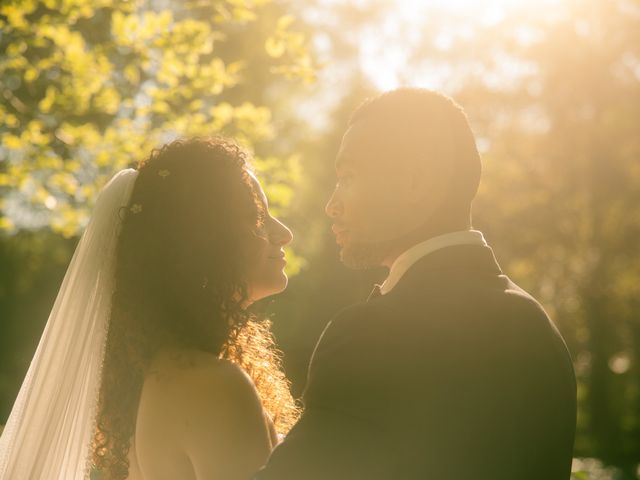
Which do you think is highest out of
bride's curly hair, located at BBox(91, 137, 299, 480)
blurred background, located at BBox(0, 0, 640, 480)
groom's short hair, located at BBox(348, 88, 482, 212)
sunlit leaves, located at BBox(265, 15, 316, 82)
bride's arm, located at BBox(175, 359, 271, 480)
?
blurred background, located at BBox(0, 0, 640, 480)

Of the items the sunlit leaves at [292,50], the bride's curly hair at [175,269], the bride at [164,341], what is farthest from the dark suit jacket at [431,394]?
the sunlit leaves at [292,50]

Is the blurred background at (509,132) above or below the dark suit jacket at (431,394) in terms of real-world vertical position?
above

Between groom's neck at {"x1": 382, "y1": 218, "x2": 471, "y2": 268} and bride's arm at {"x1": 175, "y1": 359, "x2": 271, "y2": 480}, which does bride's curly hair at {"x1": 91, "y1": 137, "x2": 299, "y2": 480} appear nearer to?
bride's arm at {"x1": 175, "y1": 359, "x2": 271, "y2": 480}

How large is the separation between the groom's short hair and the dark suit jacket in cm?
52

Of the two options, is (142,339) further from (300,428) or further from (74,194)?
(74,194)

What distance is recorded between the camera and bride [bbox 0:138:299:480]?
3463mm

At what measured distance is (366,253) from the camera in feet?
10.6

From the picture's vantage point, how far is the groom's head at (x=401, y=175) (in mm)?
3162

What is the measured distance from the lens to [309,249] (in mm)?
23250

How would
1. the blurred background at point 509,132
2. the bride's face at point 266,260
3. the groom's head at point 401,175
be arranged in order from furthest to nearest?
the blurred background at point 509,132
the bride's face at point 266,260
the groom's head at point 401,175

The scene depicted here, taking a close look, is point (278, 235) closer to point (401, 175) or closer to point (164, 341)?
point (164, 341)

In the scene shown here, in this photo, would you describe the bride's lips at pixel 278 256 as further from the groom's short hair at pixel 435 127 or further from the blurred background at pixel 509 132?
the blurred background at pixel 509 132

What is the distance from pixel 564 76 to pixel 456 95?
3.47 metres

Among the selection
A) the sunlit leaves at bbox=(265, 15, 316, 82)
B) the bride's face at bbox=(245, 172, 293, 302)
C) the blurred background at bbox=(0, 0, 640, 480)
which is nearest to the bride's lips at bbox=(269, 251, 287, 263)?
the bride's face at bbox=(245, 172, 293, 302)
